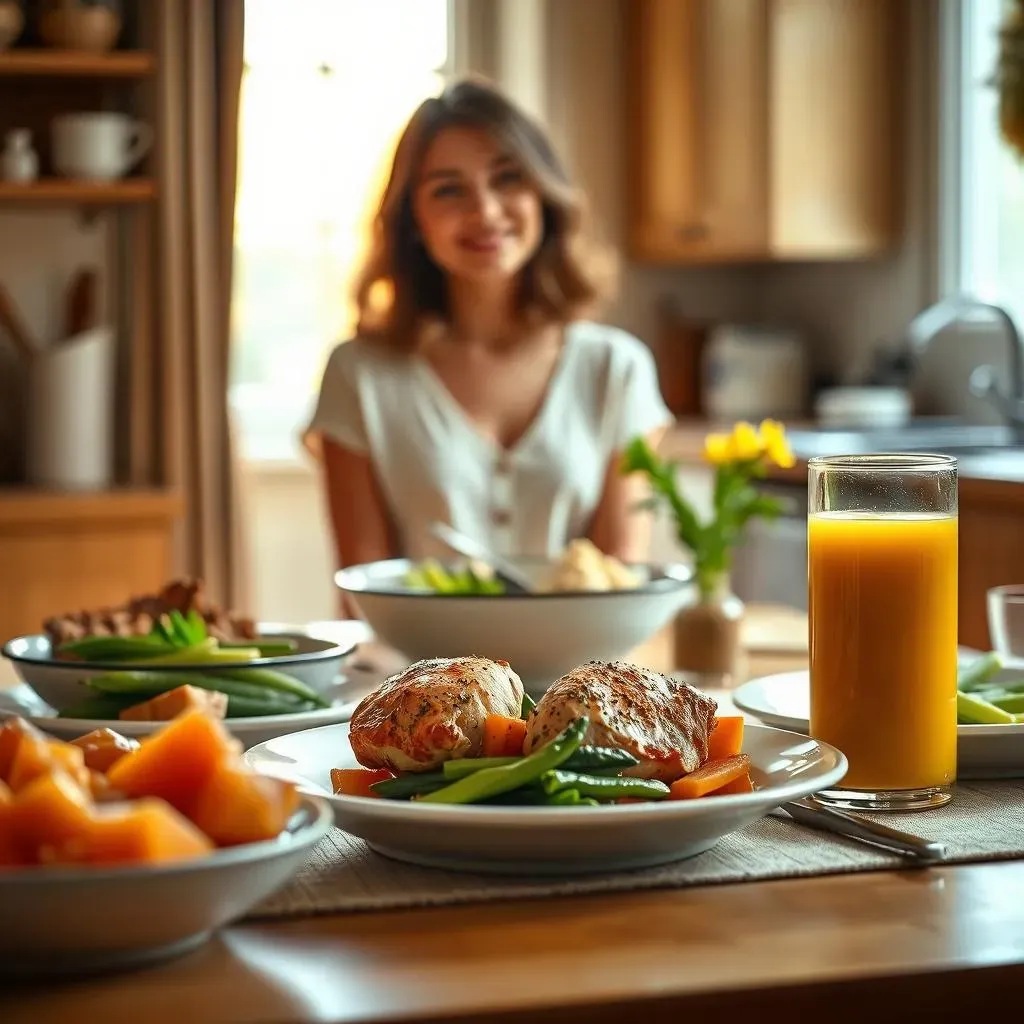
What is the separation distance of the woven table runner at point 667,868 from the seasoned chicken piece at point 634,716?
54mm

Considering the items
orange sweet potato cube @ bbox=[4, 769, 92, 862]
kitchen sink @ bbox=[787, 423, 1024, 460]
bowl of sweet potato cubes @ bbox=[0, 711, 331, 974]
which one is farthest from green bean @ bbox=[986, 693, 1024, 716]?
kitchen sink @ bbox=[787, 423, 1024, 460]

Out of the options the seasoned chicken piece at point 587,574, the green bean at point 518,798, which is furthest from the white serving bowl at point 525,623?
the green bean at point 518,798

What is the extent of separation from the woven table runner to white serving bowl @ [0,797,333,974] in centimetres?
10

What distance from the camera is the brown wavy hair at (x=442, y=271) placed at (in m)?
2.58

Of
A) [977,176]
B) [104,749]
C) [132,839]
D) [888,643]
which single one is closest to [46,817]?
[132,839]

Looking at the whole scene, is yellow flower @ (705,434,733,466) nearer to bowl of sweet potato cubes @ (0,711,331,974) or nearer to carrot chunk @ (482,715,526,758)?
carrot chunk @ (482,715,526,758)

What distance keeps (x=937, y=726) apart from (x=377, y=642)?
34.4 inches

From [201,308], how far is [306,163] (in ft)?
3.20

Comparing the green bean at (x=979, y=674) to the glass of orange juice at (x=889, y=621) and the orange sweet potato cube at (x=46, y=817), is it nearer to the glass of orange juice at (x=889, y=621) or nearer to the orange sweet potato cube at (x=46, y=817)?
the glass of orange juice at (x=889, y=621)

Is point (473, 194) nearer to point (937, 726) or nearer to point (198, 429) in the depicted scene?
point (198, 429)

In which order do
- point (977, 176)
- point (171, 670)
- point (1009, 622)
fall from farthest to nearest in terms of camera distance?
1. point (977, 176)
2. point (1009, 622)
3. point (171, 670)

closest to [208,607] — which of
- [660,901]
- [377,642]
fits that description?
[377,642]

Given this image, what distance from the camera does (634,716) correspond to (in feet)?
2.72

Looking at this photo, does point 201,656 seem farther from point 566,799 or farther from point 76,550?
point 76,550
